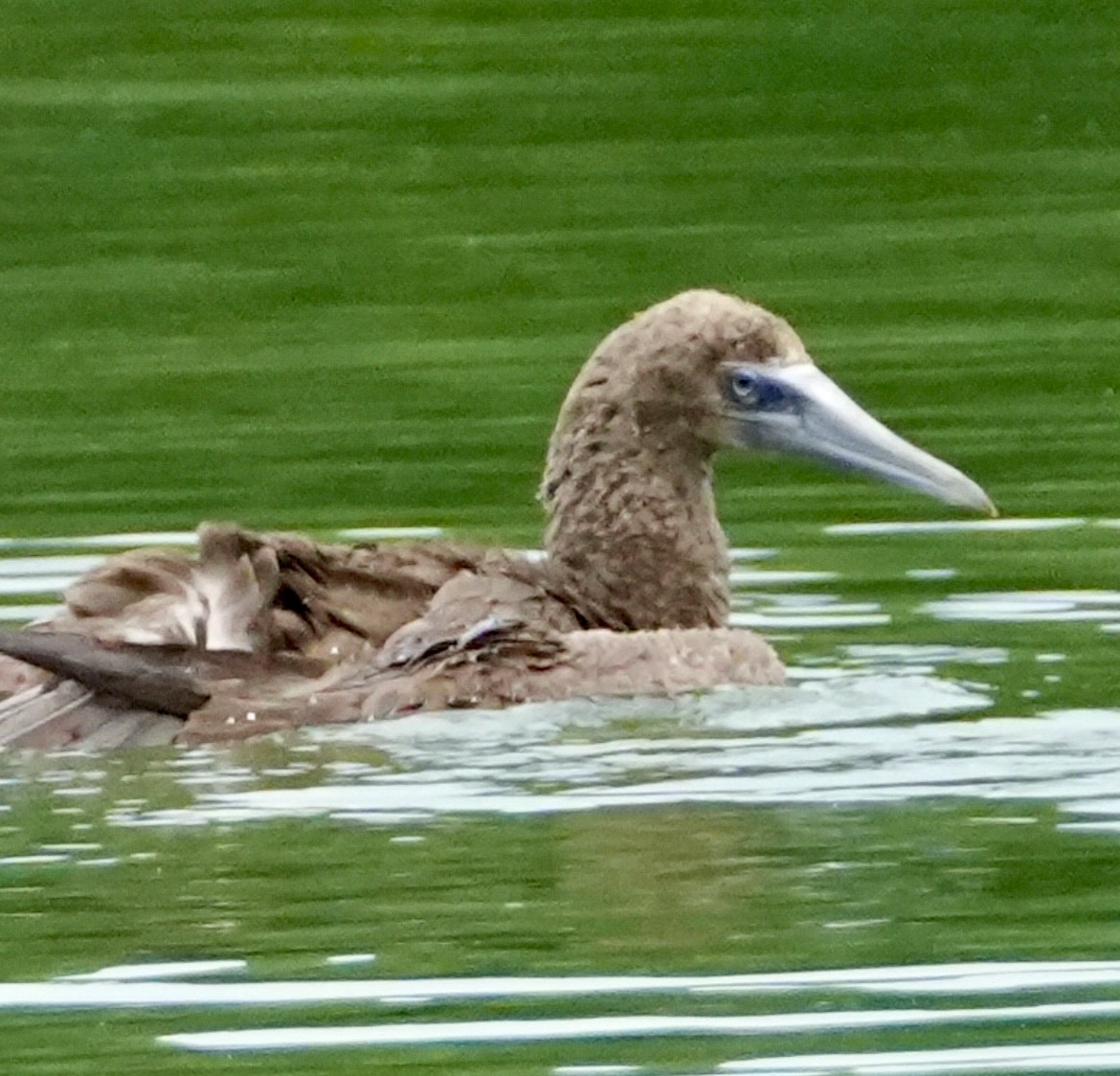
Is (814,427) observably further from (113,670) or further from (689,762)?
(113,670)

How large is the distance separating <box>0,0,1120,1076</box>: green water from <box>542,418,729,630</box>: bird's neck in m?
0.38

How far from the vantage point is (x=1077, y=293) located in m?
15.0

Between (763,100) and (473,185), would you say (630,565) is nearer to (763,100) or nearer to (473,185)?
(473,185)

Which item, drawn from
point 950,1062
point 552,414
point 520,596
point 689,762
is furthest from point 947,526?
point 950,1062

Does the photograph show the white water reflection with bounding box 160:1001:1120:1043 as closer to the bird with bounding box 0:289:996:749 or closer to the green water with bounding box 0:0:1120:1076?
the green water with bounding box 0:0:1120:1076

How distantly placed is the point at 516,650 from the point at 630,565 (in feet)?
2.96

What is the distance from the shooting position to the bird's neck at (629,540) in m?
11.3

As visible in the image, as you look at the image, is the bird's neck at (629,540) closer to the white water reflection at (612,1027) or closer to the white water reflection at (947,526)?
the white water reflection at (947,526)

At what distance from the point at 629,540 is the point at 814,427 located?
0.50 meters

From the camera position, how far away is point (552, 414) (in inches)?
539

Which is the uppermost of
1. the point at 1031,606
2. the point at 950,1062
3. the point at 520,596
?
the point at 520,596

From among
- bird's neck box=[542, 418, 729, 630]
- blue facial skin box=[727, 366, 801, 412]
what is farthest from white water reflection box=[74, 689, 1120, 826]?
blue facial skin box=[727, 366, 801, 412]

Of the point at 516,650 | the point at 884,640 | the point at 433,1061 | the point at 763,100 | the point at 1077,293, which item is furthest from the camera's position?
the point at 763,100

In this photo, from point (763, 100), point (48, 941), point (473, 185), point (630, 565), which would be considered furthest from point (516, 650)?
point (763, 100)
